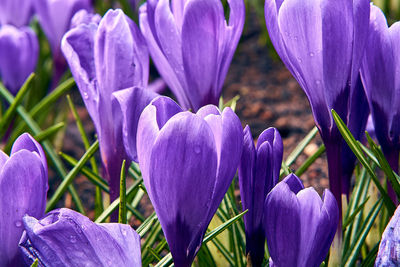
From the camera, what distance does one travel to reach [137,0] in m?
3.00

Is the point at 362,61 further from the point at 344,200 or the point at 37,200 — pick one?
the point at 37,200

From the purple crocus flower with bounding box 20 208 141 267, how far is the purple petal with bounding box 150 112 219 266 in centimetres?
7

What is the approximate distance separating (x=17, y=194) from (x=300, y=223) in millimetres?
373

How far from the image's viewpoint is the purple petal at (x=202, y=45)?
1.03 m

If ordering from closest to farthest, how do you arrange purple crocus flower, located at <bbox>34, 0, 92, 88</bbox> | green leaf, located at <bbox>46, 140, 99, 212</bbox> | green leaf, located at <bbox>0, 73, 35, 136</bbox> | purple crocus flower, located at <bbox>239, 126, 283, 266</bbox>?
purple crocus flower, located at <bbox>239, 126, 283, 266</bbox>
green leaf, located at <bbox>46, 140, 99, 212</bbox>
green leaf, located at <bbox>0, 73, 35, 136</bbox>
purple crocus flower, located at <bbox>34, 0, 92, 88</bbox>

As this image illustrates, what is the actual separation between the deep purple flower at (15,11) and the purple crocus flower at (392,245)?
66.5 inches

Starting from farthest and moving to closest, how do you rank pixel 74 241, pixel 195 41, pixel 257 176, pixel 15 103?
1. pixel 15 103
2. pixel 195 41
3. pixel 257 176
4. pixel 74 241

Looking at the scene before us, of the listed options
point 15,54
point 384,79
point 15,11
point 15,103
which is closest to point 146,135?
point 384,79

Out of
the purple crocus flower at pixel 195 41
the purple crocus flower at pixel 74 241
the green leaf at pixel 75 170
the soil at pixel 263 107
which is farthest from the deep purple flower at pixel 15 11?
the purple crocus flower at pixel 74 241

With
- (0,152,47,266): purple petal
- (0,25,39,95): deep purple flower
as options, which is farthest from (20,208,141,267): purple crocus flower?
(0,25,39,95): deep purple flower

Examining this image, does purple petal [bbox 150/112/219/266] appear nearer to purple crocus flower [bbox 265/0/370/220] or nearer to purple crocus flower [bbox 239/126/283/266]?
purple crocus flower [bbox 239/126/283/266]

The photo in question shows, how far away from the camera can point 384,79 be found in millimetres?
953

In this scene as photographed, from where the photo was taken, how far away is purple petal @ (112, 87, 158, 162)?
0.95 m

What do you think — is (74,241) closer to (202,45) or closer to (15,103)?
(202,45)
